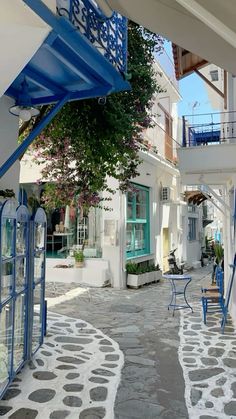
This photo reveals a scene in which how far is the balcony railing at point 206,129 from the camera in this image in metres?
7.56

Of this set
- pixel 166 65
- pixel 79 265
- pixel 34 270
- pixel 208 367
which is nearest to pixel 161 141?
pixel 166 65

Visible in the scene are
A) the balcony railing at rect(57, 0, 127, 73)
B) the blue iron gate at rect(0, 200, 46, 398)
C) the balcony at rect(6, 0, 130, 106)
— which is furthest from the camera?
the blue iron gate at rect(0, 200, 46, 398)

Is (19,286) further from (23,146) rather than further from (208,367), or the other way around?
(208,367)

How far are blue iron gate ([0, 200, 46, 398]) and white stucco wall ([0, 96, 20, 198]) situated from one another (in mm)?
500

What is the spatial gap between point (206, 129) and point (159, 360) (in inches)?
230

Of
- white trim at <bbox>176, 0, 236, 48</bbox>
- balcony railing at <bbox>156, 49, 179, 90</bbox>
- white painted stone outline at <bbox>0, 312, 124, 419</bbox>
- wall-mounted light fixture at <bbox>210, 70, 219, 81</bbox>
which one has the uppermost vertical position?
balcony railing at <bbox>156, 49, 179, 90</bbox>

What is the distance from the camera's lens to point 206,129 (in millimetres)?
8961

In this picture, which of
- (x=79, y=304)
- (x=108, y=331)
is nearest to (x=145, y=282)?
(x=79, y=304)

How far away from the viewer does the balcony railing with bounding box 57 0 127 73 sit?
3620mm

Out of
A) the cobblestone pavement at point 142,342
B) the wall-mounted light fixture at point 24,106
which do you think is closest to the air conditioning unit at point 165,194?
the cobblestone pavement at point 142,342

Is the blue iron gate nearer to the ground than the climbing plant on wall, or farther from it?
nearer to the ground

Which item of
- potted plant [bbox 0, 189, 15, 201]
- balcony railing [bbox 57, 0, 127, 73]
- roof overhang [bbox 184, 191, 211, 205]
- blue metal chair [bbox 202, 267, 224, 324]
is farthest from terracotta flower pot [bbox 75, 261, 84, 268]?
roof overhang [bbox 184, 191, 211, 205]

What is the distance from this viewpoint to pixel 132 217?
1336cm

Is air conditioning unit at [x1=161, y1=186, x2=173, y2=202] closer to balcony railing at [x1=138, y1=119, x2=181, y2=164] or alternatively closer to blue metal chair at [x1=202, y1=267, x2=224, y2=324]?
balcony railing at [x1=138, y1=119, x2=181, y2=164]
